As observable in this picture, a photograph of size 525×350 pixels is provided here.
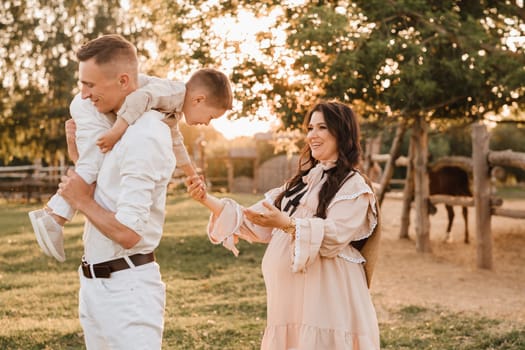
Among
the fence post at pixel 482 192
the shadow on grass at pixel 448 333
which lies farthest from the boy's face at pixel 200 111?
the fence post at pixel 482 192

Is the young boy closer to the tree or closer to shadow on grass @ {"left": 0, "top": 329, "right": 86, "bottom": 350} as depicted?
shadow on grass @ {"left": 0, "top": 329, "right": 86, "bottom": 350}

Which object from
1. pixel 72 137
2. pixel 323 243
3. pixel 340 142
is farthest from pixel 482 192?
pixel 72 137

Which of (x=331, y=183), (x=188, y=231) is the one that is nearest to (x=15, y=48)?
(x=188, y=231)

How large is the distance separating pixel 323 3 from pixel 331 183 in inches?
300

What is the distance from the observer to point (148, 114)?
2445 millimetres

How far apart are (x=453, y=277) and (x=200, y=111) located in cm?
772

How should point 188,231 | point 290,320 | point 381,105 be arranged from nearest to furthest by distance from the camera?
point 290,320 → point 381,105 → point 188,231

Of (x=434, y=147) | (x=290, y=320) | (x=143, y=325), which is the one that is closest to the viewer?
(x=143, y=325)

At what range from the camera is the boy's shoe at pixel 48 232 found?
240 centimetres

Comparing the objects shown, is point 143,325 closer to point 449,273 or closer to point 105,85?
point 105,85

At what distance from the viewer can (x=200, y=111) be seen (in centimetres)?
279

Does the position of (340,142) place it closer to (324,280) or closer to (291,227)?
(291,227)

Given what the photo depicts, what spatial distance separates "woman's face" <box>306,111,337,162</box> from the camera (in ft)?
11.8

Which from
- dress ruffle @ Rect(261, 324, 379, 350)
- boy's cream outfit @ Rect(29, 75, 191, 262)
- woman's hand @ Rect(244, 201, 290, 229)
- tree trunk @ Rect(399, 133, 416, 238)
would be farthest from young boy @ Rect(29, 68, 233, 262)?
tree trunk @ Rect(399, 133, 416, 238)
